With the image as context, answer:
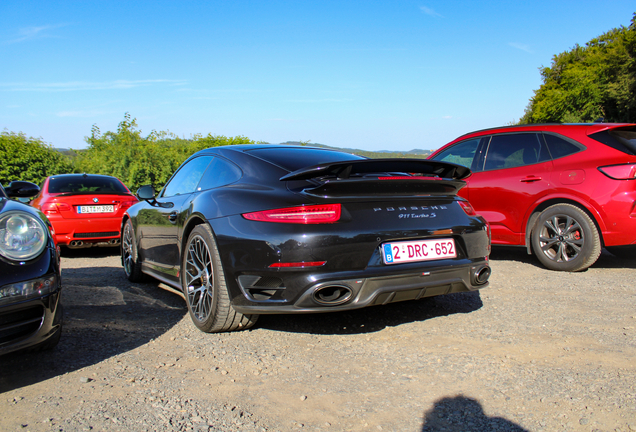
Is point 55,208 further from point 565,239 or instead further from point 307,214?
point 565,239

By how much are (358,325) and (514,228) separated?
3051mm

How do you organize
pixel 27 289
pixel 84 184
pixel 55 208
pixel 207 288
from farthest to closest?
pixel 84 184, pixel 55 208, pixel 207 288, pixel 27 289

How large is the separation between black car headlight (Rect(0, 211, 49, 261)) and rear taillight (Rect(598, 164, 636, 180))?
5089 millimetres

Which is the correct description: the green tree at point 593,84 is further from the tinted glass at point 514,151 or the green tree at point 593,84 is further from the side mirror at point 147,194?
the side mirror at point 147,194

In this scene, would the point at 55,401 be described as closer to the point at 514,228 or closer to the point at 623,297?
the point at 623,297

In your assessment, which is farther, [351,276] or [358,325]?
[358,325]

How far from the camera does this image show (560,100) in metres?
44.9

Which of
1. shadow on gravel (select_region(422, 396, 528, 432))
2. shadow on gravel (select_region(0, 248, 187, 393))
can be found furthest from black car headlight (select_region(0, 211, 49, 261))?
shadow on gravel (select_region(422, 396, 528, 432))

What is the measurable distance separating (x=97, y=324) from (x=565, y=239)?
473 centimetres

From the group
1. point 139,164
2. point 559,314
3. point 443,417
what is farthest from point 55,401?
point 139,164

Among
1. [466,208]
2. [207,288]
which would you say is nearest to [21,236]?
[207,288]

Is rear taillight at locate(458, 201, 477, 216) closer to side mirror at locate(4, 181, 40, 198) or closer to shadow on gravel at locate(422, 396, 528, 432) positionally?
shadow on gravel at locate(422, 396, 528, 432)

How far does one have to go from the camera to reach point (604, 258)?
20.5 feet

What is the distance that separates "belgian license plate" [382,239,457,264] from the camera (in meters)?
3.01
